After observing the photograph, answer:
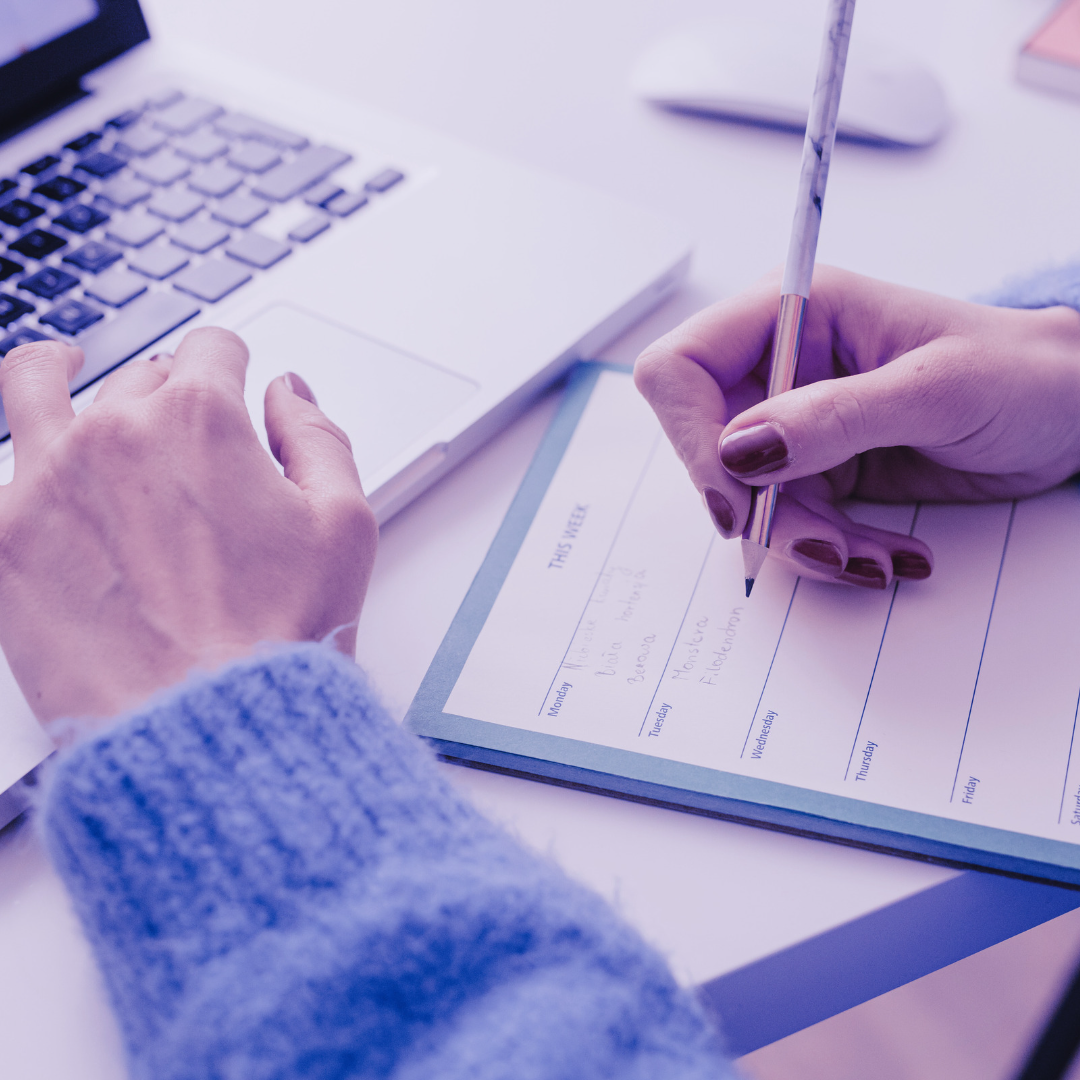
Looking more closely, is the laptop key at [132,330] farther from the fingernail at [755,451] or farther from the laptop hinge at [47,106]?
the fingernail at [755,451]

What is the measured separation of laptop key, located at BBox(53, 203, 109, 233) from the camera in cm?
59

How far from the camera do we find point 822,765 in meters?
0.37

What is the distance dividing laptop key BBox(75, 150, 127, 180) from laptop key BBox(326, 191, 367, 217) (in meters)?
0.14

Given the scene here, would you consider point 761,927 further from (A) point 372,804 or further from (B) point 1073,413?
(B) point 1073,413

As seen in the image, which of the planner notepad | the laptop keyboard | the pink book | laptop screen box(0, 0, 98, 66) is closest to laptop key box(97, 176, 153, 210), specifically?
the laptop keyboard

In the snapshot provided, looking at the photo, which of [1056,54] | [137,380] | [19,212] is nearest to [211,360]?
[137,380]

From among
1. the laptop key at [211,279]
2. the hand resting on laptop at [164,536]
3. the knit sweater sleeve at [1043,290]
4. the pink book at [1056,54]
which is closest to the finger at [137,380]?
the hand resting on laptop at [164,536]

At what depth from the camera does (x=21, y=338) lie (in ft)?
1.71

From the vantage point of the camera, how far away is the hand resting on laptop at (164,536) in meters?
0.36

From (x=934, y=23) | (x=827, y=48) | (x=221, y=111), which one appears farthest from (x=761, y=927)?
(x=934, y=23)

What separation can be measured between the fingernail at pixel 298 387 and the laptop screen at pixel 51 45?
0.35 m

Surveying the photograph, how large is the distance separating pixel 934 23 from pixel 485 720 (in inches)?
30.0

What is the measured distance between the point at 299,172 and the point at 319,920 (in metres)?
0.50

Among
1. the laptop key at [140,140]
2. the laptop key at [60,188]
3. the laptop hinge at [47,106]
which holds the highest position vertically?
the laptop hinge at [47,106]
